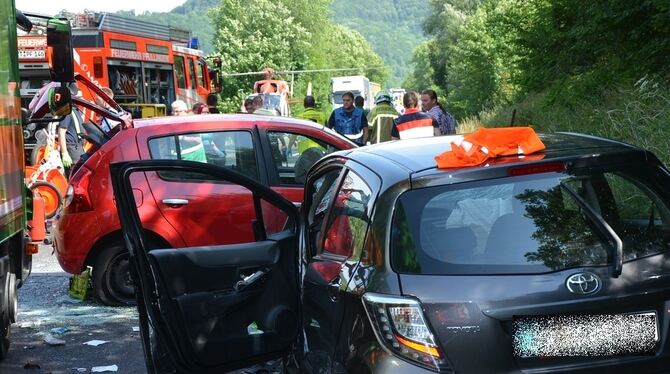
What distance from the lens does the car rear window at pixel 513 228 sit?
3.84 metres

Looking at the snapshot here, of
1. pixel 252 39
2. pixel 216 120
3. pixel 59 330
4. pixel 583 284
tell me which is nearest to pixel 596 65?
pixel 216 120

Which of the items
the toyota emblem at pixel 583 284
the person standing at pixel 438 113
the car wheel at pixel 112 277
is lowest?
the car wheel at pixel 112 277

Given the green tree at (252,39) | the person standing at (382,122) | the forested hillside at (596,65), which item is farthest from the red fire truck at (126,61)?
the green tree at (252,39)

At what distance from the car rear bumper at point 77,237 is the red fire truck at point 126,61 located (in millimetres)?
9157

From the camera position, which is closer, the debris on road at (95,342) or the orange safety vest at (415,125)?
the debris on road at (95,342)

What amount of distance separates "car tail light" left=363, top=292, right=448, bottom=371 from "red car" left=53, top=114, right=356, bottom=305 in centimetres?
474

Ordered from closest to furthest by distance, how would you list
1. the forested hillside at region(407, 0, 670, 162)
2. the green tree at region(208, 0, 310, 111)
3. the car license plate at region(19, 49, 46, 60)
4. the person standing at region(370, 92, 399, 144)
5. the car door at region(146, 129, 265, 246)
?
the car door at region(146, 129, 265, 246), the forested hillside at region(407, 0, 670, 162), the person standing at region(370, 92, 399, 144), the car license plate at region(19, 49, 46, 60), the green tree at region(208, 0, 310, 111)

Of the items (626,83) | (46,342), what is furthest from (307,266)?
(626,83)

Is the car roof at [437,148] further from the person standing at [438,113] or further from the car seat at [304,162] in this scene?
the person standing at [438,113]

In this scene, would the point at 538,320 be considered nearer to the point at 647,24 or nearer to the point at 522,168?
the point at 522,168

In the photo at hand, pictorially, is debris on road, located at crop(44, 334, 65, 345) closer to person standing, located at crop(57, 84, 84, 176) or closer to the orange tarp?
the orange tarp

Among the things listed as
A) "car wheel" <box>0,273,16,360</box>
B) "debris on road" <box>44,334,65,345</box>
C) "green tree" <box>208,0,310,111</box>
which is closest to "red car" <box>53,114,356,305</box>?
"debris on road" <box>44,334,65,345</box>

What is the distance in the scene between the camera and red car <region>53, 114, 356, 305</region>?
8438 millimetres

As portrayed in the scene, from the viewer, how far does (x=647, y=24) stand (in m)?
12.4
